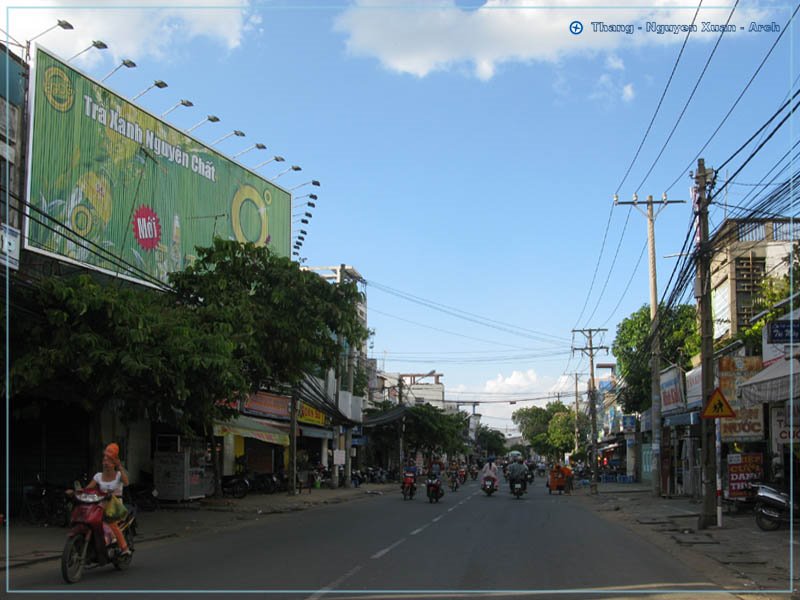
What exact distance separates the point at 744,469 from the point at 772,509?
5246mm

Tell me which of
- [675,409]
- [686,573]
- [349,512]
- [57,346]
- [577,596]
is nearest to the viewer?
[577,596]

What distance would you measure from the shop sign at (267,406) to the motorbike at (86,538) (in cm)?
2278

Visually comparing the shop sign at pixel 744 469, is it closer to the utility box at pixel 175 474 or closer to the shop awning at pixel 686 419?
the shop awning at pixel 686 419

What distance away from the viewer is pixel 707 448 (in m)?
18.5

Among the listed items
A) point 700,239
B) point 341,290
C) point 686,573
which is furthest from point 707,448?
point 341,290

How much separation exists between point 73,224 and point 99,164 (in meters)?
2.17

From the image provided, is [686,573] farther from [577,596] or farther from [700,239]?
[700,239]

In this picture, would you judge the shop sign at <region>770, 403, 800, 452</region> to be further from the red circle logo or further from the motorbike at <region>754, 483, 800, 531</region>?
the red circle logo

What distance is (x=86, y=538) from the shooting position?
1066cm

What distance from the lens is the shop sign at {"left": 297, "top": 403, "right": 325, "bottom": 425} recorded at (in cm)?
4116

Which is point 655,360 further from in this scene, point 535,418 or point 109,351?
point 535,418

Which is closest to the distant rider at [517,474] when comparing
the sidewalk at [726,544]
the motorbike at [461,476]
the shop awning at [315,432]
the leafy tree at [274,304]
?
the sidewalk at [726,544]

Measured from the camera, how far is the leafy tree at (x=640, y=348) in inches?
1822

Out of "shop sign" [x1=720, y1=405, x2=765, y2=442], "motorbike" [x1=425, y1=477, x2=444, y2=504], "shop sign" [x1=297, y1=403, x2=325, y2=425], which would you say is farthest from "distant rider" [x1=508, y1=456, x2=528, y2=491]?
"shop sign" [x1=720, y1=405, x2=765, y2=442]
